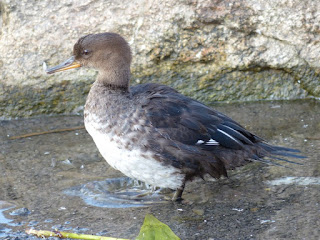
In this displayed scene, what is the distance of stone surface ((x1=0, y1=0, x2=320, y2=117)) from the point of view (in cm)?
520

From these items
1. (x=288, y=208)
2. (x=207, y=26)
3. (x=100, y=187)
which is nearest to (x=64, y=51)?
(x=207, y=26)

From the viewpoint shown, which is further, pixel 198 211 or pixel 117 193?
pixel 117 193

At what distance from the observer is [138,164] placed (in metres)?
3.58

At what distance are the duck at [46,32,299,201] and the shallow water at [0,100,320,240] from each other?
0.17 meters

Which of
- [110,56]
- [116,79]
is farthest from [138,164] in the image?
[110,56]

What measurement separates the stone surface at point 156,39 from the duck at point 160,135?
1269mm

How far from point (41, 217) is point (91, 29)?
90.6 inches

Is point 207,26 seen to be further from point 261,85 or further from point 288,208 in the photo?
point 288,208

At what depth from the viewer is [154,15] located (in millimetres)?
5238

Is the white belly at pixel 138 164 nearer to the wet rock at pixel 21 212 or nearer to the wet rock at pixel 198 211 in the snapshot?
the wet rock at pixel 198 211

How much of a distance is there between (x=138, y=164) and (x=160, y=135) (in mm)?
240

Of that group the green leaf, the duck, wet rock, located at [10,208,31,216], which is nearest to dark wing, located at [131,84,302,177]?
the duck

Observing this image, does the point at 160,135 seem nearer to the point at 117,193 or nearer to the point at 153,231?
the point at 117,193

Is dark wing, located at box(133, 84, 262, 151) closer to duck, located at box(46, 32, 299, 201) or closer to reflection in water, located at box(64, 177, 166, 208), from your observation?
duck, located at box(46, 32, 299, 201)
